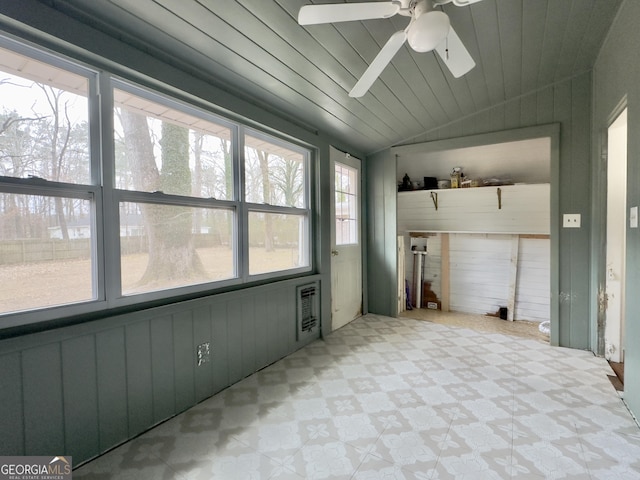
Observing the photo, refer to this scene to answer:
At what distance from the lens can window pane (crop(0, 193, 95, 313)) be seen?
4.52ft

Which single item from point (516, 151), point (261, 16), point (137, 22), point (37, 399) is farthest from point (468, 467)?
point (516, 151)

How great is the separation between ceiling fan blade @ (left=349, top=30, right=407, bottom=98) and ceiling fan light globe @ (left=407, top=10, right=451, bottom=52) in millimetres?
92

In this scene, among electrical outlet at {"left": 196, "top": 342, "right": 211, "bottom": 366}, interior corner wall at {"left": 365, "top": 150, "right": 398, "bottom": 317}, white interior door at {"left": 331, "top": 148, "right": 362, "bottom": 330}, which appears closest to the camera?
electrical outlet at {"left": 196, "top": 342, "right": 211, "bottom": 366}

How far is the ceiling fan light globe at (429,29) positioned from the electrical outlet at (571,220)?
103 inches

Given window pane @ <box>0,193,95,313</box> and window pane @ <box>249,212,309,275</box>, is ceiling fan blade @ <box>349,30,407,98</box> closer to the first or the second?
window pane @ <box>249,212,309,275</box>

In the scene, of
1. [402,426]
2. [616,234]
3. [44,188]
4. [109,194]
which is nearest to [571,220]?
[616,234]

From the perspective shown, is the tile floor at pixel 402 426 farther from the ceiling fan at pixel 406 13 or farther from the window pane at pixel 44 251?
the ceiling fan at pixel 406 13

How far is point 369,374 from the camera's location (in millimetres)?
2492

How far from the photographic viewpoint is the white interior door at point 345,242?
3.64 m

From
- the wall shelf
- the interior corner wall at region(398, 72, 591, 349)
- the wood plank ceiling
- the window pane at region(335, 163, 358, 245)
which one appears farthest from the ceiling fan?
the wall shelf

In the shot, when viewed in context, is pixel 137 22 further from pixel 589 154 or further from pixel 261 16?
pixel 589 154

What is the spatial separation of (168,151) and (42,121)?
2.07 feet

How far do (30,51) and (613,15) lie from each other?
3.49 metres

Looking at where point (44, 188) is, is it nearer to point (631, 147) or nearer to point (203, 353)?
point (203, 353)
